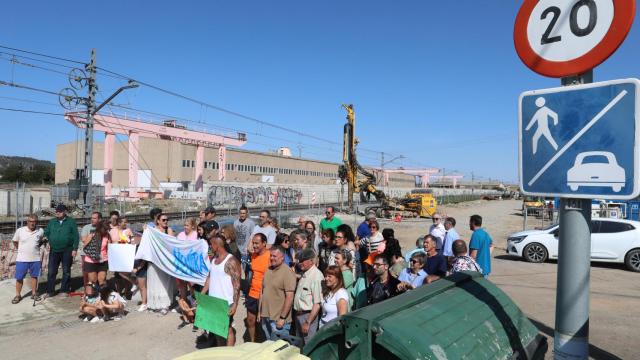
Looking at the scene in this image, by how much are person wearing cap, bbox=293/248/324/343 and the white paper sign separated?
4.46m

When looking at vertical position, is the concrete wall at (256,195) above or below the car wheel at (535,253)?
above

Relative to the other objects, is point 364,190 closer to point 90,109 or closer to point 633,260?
point 90,109

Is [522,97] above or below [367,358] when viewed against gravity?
above

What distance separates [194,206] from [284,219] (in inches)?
459

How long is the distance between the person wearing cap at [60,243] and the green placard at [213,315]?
481 centimetres

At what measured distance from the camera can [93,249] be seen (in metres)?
8.07

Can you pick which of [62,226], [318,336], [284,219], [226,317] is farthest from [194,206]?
[318,336]

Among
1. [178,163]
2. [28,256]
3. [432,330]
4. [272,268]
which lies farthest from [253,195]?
[432,330]

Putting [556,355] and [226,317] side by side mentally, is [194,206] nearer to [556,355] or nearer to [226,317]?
[226,317]

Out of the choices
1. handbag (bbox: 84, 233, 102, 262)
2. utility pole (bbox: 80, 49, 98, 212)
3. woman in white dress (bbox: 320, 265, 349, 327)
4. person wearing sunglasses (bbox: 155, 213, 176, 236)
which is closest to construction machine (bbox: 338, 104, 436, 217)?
utility pole (bbox: 80, 49, 98, 212)

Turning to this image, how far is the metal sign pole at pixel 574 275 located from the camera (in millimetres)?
1920

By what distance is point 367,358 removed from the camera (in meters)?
2.42

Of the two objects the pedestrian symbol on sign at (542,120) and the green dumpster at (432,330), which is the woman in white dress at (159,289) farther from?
the pedestrian symbol on sign at (542,120)

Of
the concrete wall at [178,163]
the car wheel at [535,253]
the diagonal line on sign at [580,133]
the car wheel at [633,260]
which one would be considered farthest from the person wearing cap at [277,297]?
the concrete wall at [178,163]
